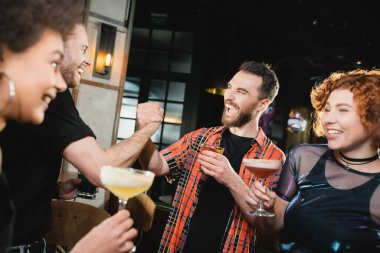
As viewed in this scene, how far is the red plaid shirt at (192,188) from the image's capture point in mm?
2328

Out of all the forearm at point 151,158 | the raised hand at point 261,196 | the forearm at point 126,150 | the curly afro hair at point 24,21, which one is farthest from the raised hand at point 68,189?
the curly afro hair at point 24,21

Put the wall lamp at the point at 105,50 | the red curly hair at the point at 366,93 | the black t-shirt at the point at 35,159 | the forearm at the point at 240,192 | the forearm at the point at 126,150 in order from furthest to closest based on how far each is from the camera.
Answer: the wall lamp at the point at 105,50 → the forearm at the point at 240,192 → the red curly hair at the point at 366,93 → the forearm at the point at 126,150 → the black t-shirt at the point at 35,159

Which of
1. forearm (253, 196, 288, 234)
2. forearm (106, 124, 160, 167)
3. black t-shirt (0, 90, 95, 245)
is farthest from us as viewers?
forearm (253, 196, 288, 234)

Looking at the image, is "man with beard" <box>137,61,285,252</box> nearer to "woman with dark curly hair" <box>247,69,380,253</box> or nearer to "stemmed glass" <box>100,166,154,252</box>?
"woman with dark curly hair" <box>247,69,380,253</box>

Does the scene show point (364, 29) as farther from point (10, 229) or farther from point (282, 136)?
point (10, 229)

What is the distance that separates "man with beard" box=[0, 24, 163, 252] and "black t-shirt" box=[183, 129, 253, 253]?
36.5 inches

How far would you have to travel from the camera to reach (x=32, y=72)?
1137 millimetres

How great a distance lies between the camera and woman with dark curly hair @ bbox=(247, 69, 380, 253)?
1749mm

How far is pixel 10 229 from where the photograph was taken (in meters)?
1.05

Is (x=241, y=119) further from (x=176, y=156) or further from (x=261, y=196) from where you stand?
(x=261, y=196)

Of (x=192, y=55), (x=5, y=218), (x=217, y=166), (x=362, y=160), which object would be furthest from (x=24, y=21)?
(x=192, y=55)

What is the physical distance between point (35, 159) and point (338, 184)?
1566mm

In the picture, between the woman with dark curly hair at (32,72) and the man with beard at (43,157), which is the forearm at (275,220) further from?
the woman with dark curly hair at (32,72)

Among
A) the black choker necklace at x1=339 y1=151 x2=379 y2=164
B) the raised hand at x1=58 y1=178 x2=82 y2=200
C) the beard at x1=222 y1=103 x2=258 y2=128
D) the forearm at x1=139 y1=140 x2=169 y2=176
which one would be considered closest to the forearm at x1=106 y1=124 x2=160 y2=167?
the forearm at x1=139 y1=140 x2=169 y2=176
